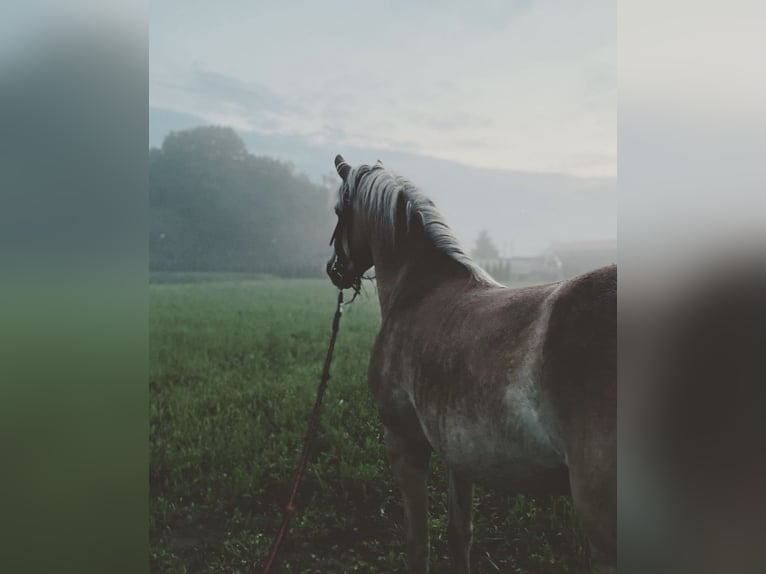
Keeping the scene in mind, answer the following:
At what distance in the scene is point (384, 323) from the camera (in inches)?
93.4

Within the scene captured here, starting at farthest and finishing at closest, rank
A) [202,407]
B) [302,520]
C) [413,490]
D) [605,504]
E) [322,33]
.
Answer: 1. [202,407]
2. [322,33]
3. [302,520]
4. [413,490]
5. [605,504]

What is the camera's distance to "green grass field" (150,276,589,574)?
2480 millimetres

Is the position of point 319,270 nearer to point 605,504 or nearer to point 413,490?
point 413,490

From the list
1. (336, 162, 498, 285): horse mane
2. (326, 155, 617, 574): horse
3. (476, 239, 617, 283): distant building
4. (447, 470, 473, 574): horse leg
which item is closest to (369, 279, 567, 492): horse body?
(326, 155, 617, 574): horse

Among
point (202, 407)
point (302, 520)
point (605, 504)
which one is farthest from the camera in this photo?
point (202, 407)

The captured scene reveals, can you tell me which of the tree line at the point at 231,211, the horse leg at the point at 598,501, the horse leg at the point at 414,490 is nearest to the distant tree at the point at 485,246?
the tree line at the point at 231,211

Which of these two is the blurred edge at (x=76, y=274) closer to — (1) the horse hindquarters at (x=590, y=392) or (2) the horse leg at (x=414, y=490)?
(2) the horse leg at (x=414, y=490)

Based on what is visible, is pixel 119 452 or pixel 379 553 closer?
pixel 119 452

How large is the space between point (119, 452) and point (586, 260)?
2.02 meters

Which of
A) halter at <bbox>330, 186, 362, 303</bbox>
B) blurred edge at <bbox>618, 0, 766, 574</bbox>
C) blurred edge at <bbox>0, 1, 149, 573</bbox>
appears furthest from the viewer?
halter at <bbox>330, 186, 362, 303</bbox>

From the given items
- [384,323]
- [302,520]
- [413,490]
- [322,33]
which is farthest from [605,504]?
[322,33]

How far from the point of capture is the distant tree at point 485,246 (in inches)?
113

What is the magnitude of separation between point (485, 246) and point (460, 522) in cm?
129

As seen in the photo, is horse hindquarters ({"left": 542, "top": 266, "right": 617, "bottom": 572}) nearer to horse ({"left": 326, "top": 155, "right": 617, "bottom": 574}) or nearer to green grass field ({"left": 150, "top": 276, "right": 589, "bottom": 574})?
horse ({"left": 326, "top": 155, "right": 617, "bottom": 574})
